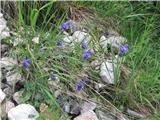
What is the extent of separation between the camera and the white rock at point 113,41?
270 cm

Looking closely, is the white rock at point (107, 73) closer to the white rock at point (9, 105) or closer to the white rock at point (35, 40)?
the white rock at point (35, 40)

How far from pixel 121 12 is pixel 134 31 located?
0.17 metres

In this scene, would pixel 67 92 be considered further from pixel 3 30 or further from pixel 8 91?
pixel 3 30

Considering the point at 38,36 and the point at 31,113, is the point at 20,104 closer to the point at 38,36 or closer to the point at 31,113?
the point at 31,113

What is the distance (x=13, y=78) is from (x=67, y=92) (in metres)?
0.30

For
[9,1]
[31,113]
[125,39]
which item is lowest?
[31,113]

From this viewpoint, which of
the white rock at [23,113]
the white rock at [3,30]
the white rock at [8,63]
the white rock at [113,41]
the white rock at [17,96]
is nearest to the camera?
the white rock at [23,113]

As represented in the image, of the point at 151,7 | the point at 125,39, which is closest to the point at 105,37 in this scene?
the point at 125,39

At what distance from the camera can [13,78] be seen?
7.88 ft

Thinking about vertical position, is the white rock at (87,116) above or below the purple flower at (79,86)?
below

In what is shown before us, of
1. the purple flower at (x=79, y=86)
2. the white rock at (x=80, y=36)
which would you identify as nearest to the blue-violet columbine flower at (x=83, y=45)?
the white rock at (x=80, y=36)

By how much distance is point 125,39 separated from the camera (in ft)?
9.41

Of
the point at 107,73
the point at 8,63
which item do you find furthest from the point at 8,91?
the point at 107,73

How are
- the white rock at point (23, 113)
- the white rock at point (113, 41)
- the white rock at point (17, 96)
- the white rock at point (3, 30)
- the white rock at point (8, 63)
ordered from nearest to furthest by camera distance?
the white rock at point (23, 113) < the white rock at point (17, 96) < the white rock at point (8, 63) < the white rock at point (3, 30) < the white rock at point (113, 41)
